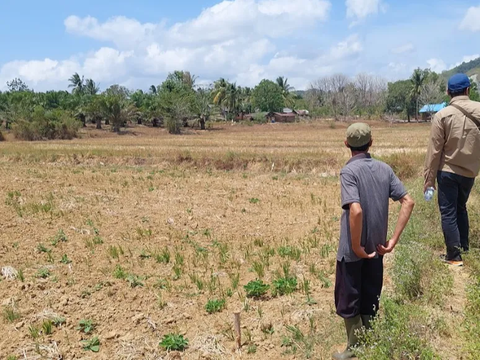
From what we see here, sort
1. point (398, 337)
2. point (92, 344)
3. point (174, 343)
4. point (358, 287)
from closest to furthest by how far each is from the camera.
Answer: point (398, 337)
point (358, 287)
point (174, 343)
point (92, 344)

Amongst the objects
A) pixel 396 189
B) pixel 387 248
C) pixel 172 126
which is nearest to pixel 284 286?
pixel 387 248

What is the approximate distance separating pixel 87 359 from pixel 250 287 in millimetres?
1935

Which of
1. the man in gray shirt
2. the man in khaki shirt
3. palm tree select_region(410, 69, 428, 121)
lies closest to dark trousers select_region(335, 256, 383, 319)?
the man in gray shirt

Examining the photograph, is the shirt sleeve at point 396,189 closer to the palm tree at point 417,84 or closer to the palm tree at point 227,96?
the palm tree at point 227,96

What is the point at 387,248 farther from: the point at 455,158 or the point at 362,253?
the point at 455,158

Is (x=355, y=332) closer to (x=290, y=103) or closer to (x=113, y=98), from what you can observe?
(x=113, y=98)

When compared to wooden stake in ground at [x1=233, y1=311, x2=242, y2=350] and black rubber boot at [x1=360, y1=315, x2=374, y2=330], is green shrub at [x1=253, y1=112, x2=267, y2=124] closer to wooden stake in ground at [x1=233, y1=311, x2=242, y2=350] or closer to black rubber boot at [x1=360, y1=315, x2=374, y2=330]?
wooden stake in ground at [x1=233, y1=311, x2=242, y2=350]

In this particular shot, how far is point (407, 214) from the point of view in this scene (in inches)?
118

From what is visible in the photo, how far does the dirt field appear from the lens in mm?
3930

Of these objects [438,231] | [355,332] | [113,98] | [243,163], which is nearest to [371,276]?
[355,332]

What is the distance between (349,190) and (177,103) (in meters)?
48.5

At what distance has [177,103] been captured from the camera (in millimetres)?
49594

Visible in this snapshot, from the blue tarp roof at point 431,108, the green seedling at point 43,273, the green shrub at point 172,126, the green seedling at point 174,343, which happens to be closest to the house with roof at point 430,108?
the blue tarp roof at point 431,108

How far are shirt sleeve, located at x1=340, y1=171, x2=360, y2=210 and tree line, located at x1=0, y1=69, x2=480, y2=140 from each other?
39.7 metres
